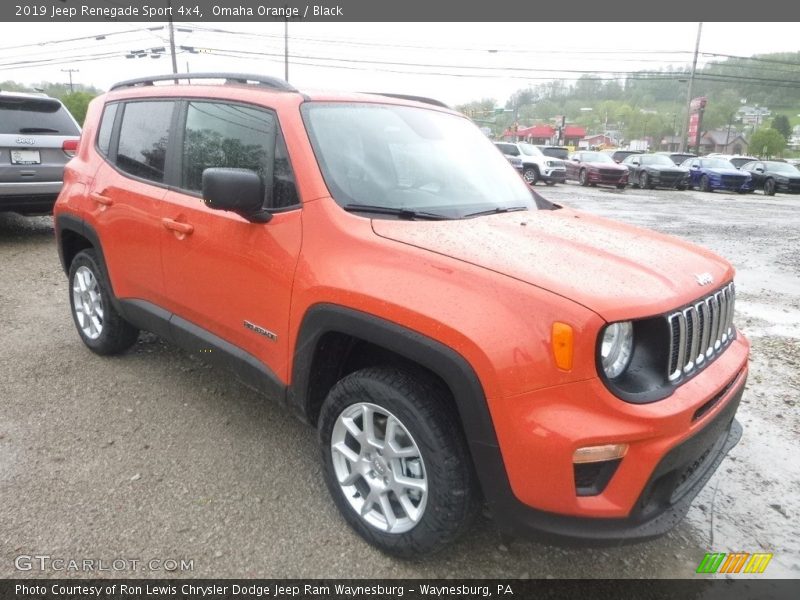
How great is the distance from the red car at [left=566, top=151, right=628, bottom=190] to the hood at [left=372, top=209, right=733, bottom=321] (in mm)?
22052

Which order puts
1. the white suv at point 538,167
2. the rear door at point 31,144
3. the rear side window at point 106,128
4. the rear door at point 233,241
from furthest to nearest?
the white suv at point 538,167 → the rear door at point 31,144 → the rear side window at point 106,128 → the rear door at point 233,241

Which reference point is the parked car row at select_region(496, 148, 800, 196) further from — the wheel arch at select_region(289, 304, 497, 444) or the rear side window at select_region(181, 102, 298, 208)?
the wheel arch at select_region(289, 304, 497, 444)

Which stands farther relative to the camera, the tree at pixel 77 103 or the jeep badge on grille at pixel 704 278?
the tree at pixel 77 103

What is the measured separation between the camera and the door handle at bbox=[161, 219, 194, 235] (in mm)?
3031

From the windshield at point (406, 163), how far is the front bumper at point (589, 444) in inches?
44.2

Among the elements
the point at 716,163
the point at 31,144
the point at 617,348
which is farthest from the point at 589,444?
the point at 716,163

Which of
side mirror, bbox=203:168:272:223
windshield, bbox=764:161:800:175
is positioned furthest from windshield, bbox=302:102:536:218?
windshield, bbox=764:161:800:175

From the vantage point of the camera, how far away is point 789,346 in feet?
15.9

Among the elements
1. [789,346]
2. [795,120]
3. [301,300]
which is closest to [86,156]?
[301,300]

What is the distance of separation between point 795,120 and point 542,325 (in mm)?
124087

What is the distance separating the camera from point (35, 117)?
737 cm

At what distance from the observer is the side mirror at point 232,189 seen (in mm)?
2434

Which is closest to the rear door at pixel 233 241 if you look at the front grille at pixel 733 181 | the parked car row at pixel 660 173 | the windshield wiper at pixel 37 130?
the windshield wiper at pixel 37 130

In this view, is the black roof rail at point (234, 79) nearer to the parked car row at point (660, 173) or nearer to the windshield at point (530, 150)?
the parked car row at point (660, 173)
